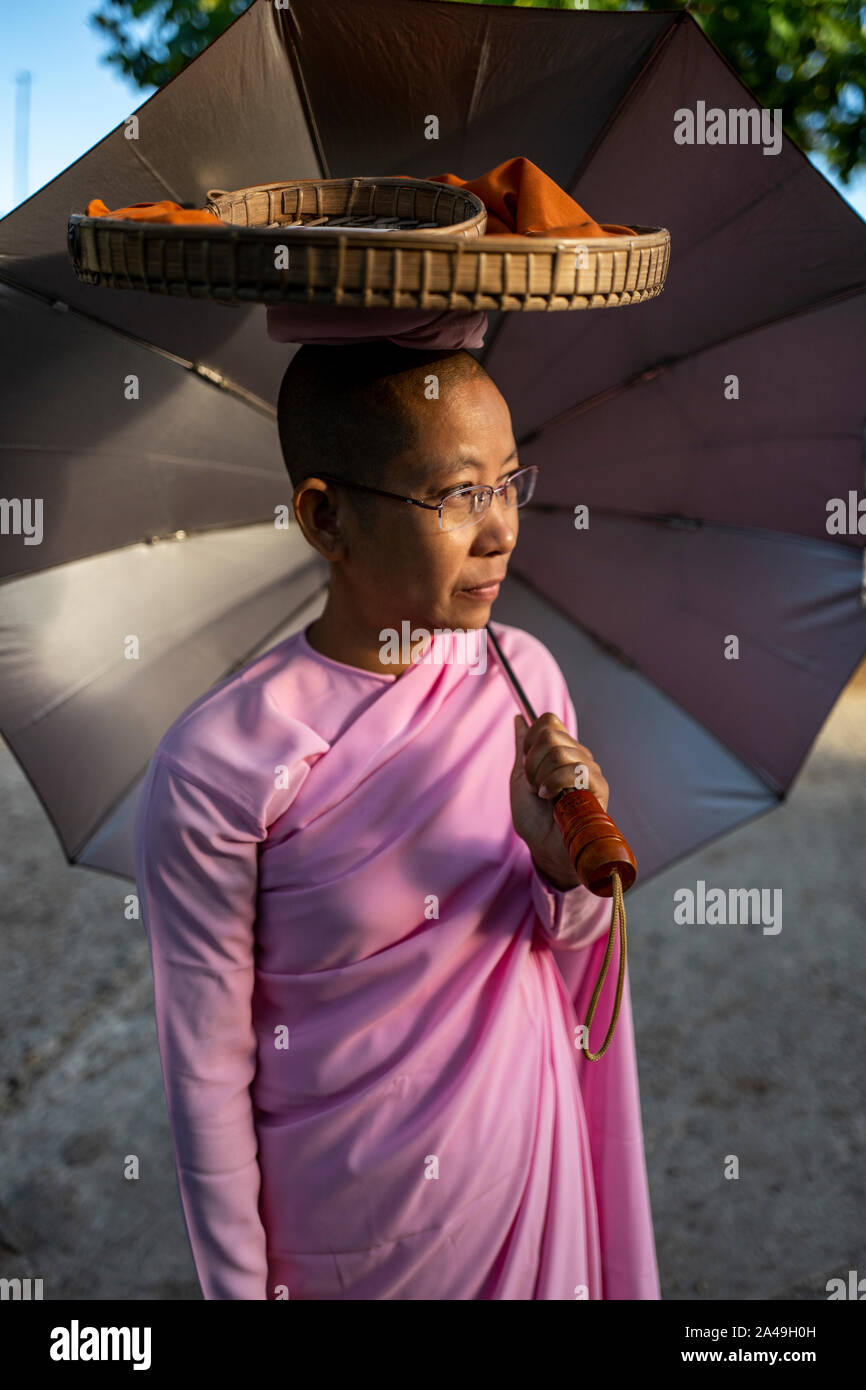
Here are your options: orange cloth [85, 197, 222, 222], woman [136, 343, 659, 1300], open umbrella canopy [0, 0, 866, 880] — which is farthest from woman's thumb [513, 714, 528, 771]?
orange cloth [85, 197, 222, 222]

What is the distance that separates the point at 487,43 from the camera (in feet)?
5.65

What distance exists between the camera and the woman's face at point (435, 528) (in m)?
1.60

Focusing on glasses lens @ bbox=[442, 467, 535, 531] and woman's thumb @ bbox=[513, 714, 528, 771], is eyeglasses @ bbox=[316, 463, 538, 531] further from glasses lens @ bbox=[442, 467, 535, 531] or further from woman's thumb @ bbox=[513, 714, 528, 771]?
woman's thumb @ bbox=[513, 714, 528, 771]

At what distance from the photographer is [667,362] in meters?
2.09

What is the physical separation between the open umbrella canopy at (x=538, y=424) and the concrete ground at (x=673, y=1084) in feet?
5.82

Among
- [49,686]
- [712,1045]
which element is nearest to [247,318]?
[49,686]

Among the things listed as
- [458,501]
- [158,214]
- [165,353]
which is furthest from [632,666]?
[158,214]

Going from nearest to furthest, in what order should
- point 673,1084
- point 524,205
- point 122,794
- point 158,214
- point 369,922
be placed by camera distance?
point 158,214 < point 524,205 < point 369,922 < point 122,794 < point 673,1084

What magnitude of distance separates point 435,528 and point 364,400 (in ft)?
0.67

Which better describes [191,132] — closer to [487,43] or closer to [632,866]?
[487,43]

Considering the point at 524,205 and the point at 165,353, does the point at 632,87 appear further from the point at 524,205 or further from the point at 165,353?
the point at 165,353

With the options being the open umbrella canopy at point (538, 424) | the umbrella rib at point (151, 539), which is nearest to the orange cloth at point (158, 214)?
the open umbrella canopy at point (538, 424)

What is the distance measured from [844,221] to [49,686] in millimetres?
A: 1623

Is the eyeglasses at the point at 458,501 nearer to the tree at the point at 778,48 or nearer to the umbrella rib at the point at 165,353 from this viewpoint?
the umbrella rib at the point at 165,353
